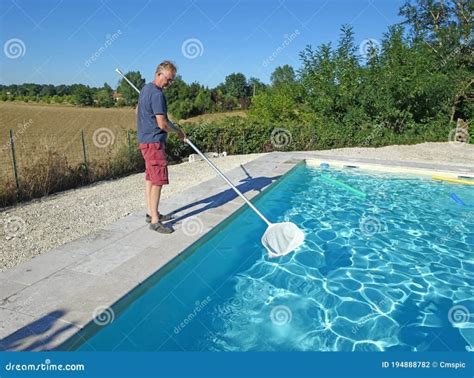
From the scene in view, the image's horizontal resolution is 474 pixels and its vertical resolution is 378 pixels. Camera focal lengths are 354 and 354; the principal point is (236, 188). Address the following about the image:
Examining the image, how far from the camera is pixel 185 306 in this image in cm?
322

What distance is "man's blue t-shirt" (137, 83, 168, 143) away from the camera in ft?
12.0

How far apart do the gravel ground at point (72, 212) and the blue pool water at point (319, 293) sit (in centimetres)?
137

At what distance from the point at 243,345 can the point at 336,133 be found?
9357mm

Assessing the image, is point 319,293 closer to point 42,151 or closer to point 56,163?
point 56,163

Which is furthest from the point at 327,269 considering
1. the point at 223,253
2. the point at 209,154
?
the point at 209,154

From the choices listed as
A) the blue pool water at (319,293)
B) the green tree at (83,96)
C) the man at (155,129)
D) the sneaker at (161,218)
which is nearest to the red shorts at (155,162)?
the man at (155,129)

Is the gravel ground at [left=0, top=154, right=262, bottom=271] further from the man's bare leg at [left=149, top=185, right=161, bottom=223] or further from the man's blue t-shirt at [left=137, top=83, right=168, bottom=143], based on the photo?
the man's blue t-shirt at [left=137, top=83, right=168, bottom=143]

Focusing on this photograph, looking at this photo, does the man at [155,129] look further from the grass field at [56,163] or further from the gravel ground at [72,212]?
the grass field at [56,163]

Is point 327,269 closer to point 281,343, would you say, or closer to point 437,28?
point 281,343

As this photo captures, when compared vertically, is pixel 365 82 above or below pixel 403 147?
above

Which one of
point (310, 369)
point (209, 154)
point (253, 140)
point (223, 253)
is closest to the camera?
point (310, 369)

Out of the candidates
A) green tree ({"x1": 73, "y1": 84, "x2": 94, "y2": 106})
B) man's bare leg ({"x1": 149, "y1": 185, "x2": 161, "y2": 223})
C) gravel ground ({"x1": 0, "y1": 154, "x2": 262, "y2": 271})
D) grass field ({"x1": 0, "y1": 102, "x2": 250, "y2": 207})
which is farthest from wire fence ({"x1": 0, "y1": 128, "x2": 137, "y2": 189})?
green tree ({"x1": 73, "y1": 84, "x2": 94, "y2": 106})

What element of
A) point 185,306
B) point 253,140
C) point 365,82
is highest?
point 365,82

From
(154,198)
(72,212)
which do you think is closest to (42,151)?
(72,212)
